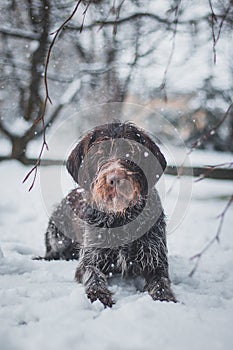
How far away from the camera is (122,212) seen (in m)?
2.97

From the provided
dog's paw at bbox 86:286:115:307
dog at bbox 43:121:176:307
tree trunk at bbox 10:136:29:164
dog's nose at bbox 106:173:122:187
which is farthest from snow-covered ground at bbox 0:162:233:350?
tree trunk at bbox 10:136:29:164

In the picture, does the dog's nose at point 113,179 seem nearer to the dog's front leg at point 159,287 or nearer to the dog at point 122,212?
the dog at point 122,212

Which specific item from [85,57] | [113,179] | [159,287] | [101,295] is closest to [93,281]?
[101,295]

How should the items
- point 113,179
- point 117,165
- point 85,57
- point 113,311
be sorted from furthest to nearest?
1. point 85,57
2. point 117,165
3. point 113,179
4. point 113,311

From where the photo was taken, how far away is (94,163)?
3002mm

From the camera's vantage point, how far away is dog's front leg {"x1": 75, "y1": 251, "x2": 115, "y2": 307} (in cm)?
251

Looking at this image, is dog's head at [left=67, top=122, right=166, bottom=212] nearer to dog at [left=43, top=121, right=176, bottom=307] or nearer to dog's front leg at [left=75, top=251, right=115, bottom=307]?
dog at [left=43, top=121, right=176, bottom=307]

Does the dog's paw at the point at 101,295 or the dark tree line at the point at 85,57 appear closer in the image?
the dog's paw at the point at 101,295

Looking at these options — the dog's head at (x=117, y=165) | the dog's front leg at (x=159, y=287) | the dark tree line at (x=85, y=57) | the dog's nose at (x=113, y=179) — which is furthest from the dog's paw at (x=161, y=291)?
the dark tree line at (x=85, y=57)

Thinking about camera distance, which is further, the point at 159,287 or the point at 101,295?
the point at 159,287

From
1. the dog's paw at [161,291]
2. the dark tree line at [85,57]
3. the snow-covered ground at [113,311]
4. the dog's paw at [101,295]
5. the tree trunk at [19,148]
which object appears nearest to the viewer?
the snow-covered ground at [113,311]

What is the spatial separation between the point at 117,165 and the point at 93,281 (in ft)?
2.80

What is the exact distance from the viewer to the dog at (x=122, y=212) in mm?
2818

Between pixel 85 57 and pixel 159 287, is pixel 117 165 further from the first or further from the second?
pixel 85 57
